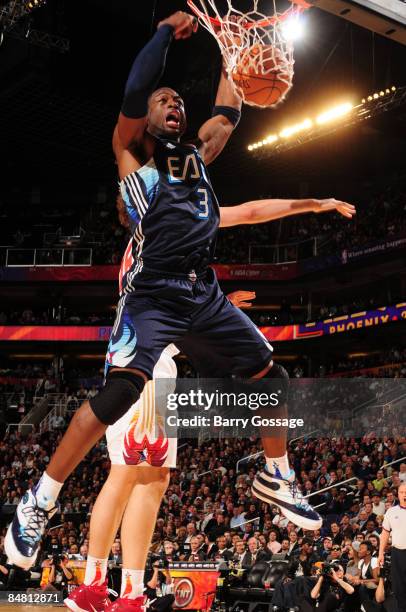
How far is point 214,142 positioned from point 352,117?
14.7 metres

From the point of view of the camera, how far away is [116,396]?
3592 mm

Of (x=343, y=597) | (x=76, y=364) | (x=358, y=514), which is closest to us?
(x=343, y=597)

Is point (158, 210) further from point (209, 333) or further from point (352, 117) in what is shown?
point (352, 117)

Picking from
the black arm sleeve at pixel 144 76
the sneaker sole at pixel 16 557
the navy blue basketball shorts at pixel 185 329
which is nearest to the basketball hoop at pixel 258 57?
the black arm sleeve at pixel 144 76

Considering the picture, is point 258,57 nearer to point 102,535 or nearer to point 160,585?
point 102,535

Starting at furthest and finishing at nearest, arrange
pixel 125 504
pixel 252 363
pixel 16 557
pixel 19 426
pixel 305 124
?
pixel 19 426 < pixel 305 124 < pixel 125 504 < pixel 252 363 < pixel 16 557

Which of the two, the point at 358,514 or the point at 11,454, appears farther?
the point at 11,454

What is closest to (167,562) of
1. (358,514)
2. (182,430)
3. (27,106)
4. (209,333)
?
(358,514)

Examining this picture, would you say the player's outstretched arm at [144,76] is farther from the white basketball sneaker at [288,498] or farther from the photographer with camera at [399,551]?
the photographer with camera at [399,551]

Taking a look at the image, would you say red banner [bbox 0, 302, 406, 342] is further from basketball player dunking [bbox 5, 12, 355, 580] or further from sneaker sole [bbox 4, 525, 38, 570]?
sneaker sole [bbox 4, 525, 38, 570]

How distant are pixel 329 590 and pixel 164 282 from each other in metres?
6.83

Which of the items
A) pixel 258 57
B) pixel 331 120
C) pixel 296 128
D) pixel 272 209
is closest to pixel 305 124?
pixel 296 128

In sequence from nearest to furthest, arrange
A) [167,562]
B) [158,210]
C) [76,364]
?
[158,210]
[167,562]
[76,364]

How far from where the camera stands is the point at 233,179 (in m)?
28.1
